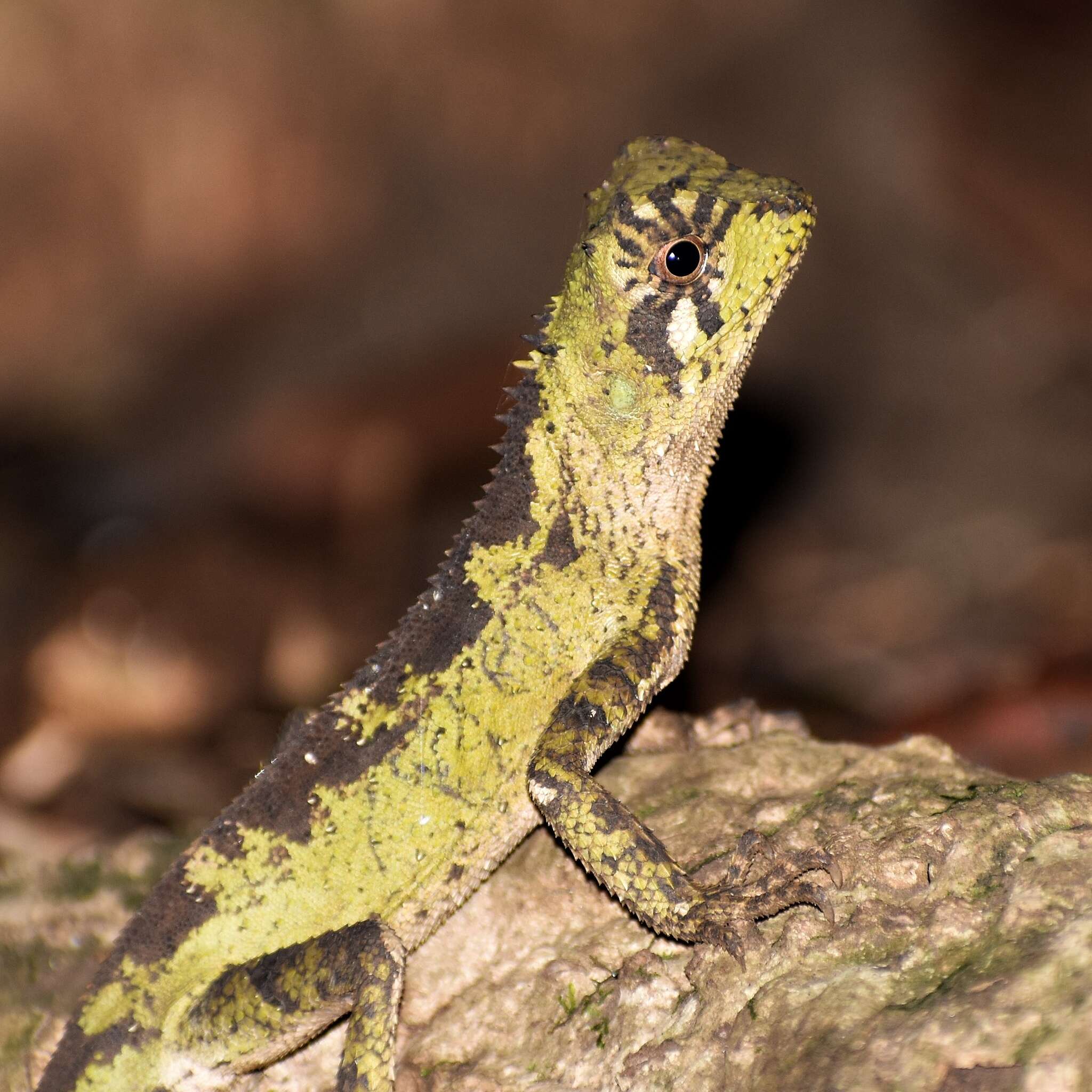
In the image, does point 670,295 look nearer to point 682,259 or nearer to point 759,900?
point 682,259

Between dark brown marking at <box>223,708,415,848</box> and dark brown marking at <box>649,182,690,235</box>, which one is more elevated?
dark brown marking at <box>649,182,690,235</box>

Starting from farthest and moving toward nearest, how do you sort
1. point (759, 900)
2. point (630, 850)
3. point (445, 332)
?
1. point (445, 332)
2. point (630, 850)
3. point (759, 900)

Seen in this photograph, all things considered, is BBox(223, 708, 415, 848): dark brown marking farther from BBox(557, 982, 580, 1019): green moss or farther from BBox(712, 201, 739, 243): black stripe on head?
BBox(712, 201, 739, 243): black stripe on head

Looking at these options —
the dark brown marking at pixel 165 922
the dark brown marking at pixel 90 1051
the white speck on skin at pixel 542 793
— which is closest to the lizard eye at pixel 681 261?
the white speck on skin at pixel 542 793

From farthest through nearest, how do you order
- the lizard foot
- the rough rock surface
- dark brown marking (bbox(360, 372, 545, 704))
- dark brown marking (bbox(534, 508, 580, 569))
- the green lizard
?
1. dark brown marking (bbox(534, 508, 580, 569))
2. dark brown marking (bbox(360, 372, 545, 704))
3. the green lizard
4. the lizard foot
5. the rough rock surface

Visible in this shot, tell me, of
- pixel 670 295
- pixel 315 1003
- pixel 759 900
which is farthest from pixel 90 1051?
pixel 670 295

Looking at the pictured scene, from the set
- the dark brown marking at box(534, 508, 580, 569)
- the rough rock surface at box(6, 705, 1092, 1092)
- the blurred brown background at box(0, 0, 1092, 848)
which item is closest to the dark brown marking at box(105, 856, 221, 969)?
the rough rock surface at box(6, 705, 1092, 1092)
